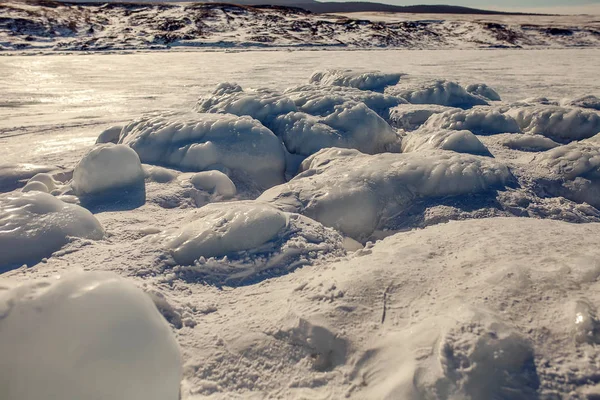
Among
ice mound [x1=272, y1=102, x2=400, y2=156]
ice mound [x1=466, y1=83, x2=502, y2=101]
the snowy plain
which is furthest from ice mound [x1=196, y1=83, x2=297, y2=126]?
ice mound [x1=466, y1=83, x2=502, y2=101]

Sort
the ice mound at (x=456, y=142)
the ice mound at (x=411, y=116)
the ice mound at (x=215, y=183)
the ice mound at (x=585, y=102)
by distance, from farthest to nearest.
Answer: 1. the ice mound at (x=585, y=102)
2. the ice mound at (x=411, y=116)
3. the ice mound at (x=456, y=142)
4. the ice mound at (x=215, y=183)

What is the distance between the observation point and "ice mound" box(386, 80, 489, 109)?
452 cm

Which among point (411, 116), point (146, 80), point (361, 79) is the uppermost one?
point (361, 79)

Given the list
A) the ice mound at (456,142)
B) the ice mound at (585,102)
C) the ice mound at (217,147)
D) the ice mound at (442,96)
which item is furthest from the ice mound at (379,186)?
the ice mound at (585,102)

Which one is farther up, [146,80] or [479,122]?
[479,122]

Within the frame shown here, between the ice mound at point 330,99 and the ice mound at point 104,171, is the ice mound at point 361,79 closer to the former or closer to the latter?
the ice mound at point 330,99

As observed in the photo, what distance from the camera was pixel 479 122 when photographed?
11.8 feet

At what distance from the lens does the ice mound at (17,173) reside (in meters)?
2.59

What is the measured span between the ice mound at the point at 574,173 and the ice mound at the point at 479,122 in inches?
33.1

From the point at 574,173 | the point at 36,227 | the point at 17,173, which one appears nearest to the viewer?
the point at 36,227

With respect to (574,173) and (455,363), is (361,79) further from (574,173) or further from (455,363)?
(455,363)

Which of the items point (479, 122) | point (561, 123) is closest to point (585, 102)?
point (561, 123)

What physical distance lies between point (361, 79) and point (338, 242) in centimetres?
356

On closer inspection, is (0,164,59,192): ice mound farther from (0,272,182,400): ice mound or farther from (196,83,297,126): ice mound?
(0,272,182,400): ice mound
